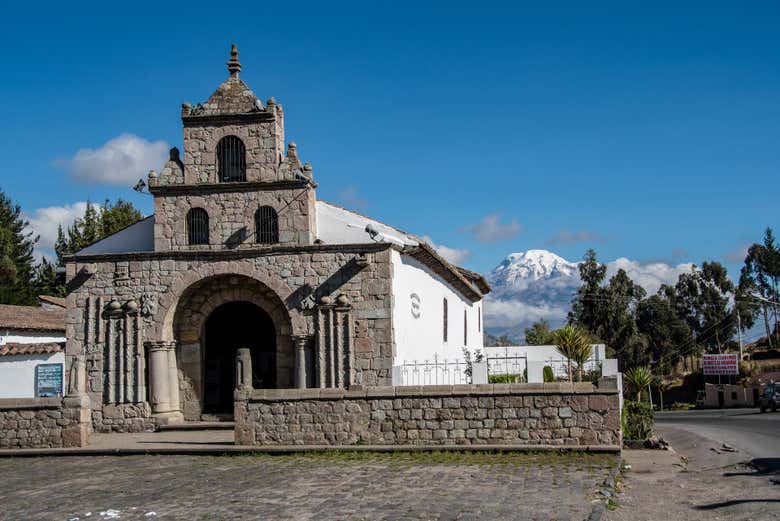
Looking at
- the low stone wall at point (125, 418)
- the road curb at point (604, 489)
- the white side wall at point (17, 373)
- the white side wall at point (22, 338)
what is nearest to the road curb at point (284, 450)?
the road curb at point (604, 489)

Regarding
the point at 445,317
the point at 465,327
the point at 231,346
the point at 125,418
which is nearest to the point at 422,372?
the point at 231,346

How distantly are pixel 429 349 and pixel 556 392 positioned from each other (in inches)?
375

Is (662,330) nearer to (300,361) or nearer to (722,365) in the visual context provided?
(722,365)

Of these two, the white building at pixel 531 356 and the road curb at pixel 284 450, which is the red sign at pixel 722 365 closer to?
the white building at pixel 531 356

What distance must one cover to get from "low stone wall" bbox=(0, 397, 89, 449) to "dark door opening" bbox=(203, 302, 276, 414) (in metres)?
5.51

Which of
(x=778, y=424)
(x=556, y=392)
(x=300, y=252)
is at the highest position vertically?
(x=300, y=252)

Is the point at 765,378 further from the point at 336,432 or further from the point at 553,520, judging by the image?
the point at 553,520

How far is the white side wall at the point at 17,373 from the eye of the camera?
27.0 meters

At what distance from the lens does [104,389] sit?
23.7 m

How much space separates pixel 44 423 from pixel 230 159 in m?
8.63

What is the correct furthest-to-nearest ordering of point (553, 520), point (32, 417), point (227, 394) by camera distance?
point (227, 394), point (32, 417), point (553, 520)

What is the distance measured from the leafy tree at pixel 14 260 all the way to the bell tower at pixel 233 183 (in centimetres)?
2913

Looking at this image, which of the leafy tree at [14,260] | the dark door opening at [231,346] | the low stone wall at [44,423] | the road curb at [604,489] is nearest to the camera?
the road curb at [604,489]

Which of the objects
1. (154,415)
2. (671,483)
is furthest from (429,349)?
(671,483)
